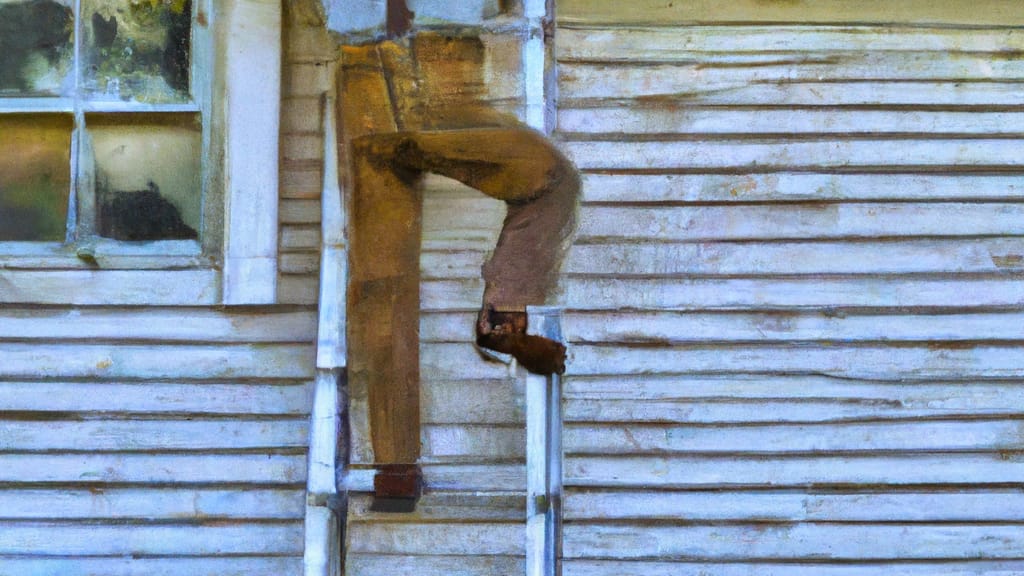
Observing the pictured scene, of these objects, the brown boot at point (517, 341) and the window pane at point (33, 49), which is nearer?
the brown boot at point (517, 341)

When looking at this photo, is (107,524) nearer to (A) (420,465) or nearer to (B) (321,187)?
(A) (420,465)

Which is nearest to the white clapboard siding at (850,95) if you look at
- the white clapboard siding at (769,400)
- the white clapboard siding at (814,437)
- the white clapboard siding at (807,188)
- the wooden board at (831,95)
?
the wooden board at (831,95)

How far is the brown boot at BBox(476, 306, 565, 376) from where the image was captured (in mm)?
2629

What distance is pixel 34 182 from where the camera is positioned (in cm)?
282

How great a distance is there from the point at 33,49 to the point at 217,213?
76cm

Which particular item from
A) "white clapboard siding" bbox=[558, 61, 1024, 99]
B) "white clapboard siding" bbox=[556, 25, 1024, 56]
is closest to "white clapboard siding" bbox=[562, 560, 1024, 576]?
"white clapboard siding" bbox=[558, 61, 1024, 99]

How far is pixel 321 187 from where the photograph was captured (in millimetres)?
2859

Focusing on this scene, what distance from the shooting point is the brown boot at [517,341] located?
2629mm

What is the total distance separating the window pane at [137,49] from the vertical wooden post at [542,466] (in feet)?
4.38

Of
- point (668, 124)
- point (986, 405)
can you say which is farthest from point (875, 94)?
point (986, 405)

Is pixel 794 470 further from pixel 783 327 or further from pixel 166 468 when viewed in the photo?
pixel 166 468

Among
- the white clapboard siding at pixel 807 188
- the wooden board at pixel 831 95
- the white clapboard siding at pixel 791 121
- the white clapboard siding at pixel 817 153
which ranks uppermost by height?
the wooden board at pixel 831 95

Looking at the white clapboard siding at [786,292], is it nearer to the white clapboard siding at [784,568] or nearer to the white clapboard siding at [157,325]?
the white clapboard siding at [157,325]

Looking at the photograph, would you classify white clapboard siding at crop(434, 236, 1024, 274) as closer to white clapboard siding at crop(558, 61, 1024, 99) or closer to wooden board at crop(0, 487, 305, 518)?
white clapboard siding at crop(558, 61, 1024, 99)
